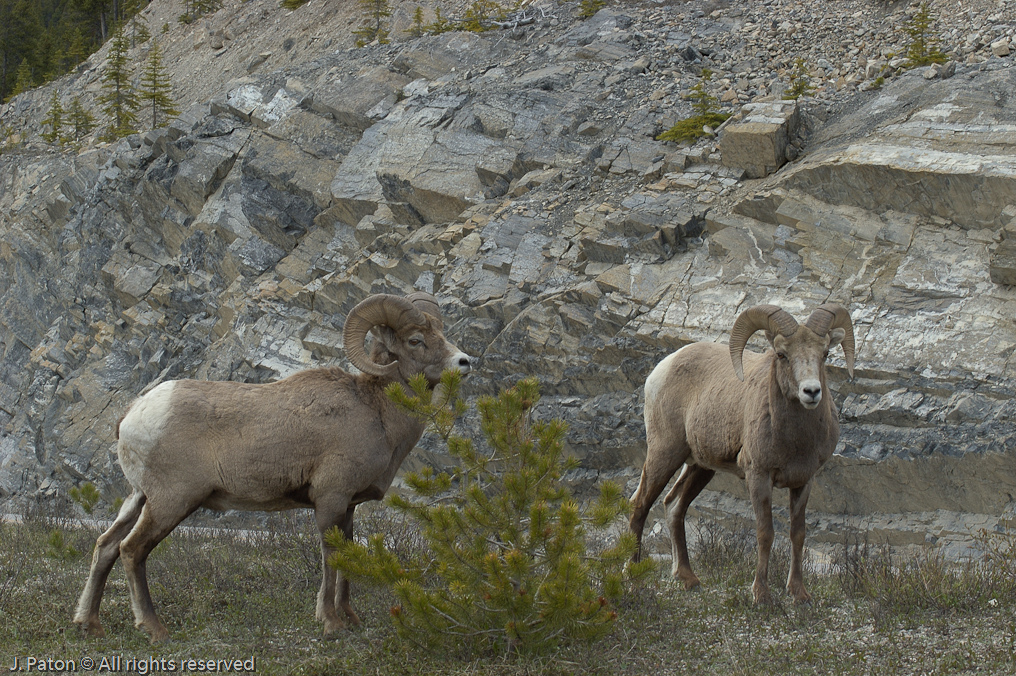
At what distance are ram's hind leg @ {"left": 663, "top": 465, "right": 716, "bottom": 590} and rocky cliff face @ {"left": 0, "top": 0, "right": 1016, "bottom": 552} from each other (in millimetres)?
3527

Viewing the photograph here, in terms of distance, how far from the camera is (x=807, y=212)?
41.8 feet

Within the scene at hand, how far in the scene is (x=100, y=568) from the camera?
640 cm

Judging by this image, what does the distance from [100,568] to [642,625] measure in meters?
3.89

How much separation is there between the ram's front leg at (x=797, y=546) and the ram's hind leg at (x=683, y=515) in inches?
36.2

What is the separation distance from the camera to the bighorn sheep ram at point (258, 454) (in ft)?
20.5

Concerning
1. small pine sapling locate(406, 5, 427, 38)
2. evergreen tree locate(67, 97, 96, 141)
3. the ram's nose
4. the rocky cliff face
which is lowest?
the rocky cliff face

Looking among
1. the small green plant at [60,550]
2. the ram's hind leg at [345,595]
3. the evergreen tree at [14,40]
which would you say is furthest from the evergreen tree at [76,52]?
the ram's hind leg at [345,595]

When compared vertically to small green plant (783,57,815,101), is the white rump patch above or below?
above

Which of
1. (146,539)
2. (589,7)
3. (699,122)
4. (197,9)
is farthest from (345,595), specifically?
(197,9)

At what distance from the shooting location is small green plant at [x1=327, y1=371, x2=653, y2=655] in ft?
17.1

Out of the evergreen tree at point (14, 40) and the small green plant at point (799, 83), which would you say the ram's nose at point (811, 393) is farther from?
the evergreen tree at point (14, 40)

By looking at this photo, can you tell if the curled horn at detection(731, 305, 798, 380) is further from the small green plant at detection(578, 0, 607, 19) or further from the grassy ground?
the small green plant at detection(578, 0, 607, 19)

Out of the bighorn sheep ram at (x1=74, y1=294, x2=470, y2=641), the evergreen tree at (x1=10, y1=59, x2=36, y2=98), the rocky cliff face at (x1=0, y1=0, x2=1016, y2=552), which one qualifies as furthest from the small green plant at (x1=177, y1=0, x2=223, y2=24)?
the bighorn sheep ram at (x1=74, y1=294, x2=470, y2=641)

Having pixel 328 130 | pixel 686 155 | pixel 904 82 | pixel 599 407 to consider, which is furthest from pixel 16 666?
pixel 328 130
